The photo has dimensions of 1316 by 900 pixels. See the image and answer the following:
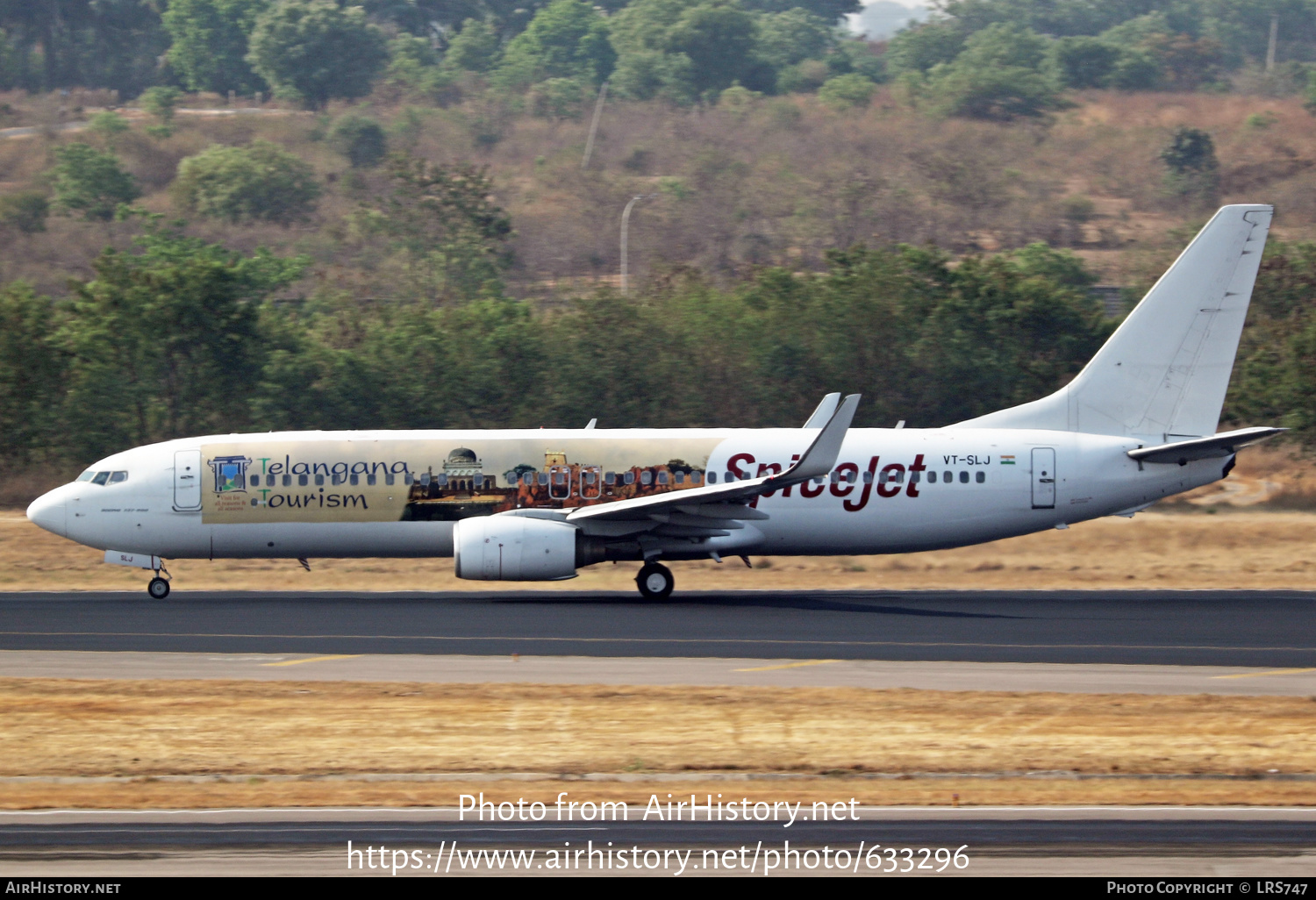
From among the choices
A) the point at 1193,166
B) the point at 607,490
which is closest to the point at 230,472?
the point at 607,490

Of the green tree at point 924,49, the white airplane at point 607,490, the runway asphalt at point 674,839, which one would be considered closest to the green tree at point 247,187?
the white airplane at point 607,490

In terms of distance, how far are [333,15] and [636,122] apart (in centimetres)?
3289

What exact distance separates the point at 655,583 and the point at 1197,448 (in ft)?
36.1

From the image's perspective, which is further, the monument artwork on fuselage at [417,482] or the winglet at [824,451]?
the monument artwork on fuselage at [417,482]

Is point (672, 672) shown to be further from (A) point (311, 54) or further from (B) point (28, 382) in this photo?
(A) point (311, 54)

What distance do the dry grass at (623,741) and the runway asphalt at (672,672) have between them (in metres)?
0.63

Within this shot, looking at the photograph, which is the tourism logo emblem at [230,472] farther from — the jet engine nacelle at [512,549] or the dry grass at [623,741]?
the dry grass at [623,741]

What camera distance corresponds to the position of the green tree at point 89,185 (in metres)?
86.9

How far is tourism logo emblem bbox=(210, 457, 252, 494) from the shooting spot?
30.7m

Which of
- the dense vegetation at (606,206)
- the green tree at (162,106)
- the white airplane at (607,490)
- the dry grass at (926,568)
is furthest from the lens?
the green tree at (162,106)

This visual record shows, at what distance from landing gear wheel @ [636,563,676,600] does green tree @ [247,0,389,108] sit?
104m

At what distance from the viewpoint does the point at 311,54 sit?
413 ft

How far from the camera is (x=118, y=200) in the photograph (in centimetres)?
8956

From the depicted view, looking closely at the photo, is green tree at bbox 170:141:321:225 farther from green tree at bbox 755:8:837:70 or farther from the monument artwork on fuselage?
the monument artwork on fuselage
